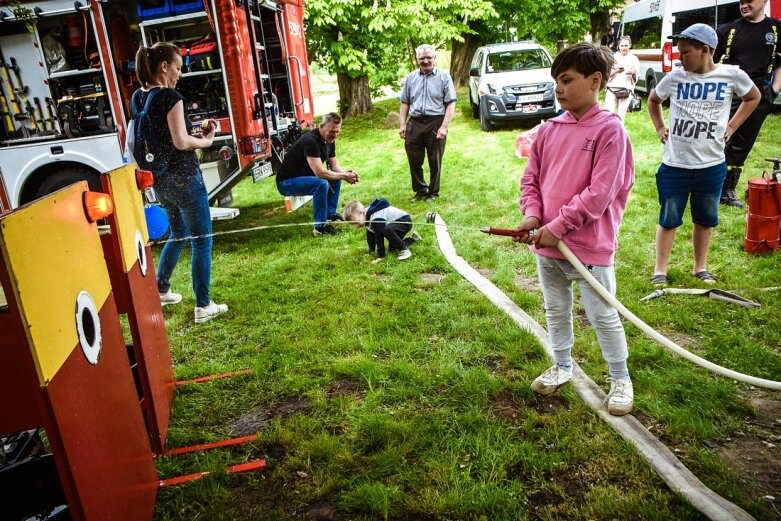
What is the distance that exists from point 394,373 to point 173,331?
2053 mm

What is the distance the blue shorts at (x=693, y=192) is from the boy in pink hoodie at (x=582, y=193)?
181 centimetres

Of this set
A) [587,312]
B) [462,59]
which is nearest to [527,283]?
[587,312]

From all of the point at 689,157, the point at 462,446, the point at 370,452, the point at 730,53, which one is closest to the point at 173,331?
the point at 370,452

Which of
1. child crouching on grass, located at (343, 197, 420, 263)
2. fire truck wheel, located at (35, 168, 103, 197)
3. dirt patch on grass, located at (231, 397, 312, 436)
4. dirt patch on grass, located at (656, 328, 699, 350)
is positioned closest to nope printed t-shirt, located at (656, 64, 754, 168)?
dirt patch on grass, located at (656, 328, 699, 350)

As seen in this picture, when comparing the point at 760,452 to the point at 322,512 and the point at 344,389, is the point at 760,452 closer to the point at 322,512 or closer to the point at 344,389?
the point at 322,512

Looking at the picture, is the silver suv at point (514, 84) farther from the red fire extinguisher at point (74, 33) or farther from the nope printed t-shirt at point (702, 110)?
the red fire extinguisher at point (74, 33)

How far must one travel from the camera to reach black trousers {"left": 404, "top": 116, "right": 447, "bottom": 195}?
7.71 m

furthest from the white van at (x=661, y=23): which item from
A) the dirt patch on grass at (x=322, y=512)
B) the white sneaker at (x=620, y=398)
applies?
the dirt patch on grass at (x=322, y=512)

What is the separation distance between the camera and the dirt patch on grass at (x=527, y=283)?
466 centimetres

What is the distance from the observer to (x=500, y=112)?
12.4 meters

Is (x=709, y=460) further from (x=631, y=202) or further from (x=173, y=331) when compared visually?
(x=631, y=202)

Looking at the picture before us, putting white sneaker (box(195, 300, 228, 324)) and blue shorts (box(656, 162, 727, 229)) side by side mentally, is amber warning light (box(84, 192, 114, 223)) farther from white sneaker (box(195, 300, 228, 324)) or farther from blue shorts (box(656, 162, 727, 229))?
blue shorts (box(656, 162, 727, 229))

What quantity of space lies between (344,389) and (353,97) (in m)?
15.2

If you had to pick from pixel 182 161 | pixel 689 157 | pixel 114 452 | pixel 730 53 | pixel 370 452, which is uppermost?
pixel 730 53
